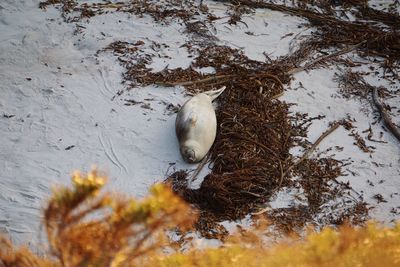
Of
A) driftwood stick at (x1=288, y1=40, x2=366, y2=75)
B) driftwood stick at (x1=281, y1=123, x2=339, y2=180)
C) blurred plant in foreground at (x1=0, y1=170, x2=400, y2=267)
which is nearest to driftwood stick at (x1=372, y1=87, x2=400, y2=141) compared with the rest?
driftwood stick at (x1=281, y1=123, x2=339, y2=180)

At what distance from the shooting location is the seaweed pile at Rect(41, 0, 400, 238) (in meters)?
3.31

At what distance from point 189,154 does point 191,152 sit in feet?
0.09

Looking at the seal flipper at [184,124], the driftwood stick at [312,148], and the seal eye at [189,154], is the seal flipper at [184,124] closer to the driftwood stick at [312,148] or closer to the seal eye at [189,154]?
the seal eye at [189,154]

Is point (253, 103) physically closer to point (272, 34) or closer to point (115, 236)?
point (272, 34)

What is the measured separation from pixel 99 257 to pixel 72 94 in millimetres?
2975

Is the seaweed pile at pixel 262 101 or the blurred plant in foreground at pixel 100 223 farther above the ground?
the blurred plant in foreground at pixel 100 223

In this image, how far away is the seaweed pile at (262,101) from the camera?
10.9 feet

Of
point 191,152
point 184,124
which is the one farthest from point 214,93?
point 191,152

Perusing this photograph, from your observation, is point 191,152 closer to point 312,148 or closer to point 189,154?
point 189,154

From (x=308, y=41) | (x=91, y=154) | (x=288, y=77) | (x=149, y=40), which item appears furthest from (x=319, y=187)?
(x=149, y=40)

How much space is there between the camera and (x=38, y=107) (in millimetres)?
4012

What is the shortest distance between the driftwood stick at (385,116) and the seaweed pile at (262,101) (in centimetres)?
11

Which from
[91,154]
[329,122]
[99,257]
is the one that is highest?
[99,257]

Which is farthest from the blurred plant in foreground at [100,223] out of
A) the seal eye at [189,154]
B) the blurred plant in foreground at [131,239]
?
the seal eye at [189,154]
